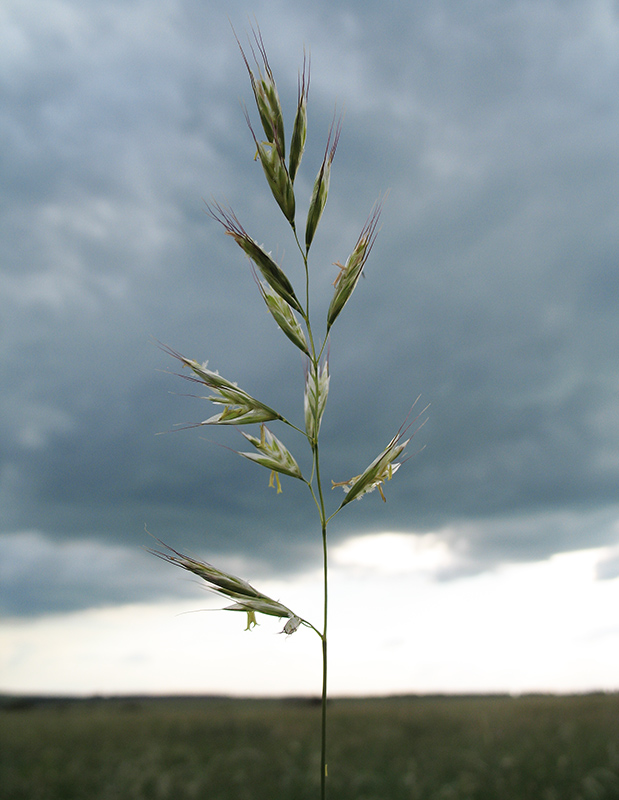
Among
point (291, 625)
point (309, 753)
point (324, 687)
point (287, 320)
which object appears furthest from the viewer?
point (309, 753)

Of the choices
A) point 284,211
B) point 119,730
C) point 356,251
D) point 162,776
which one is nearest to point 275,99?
point 284,211

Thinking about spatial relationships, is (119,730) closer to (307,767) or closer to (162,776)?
(162,776)

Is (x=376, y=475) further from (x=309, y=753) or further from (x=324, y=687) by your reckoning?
(x=309, y=753)

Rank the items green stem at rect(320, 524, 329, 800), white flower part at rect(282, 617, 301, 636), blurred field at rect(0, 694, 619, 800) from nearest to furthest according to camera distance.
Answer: green stem at rect(320, 524, 329, 800) < white flower part at rect(282, 617, 301, 636) < blurred field at rect(0, 694, 619, 800)

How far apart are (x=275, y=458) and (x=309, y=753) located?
8.41 meters

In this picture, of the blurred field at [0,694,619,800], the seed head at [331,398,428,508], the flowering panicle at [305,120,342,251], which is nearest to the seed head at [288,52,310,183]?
the flowering panicle at [305,120,342,251]

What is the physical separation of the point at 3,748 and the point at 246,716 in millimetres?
4319

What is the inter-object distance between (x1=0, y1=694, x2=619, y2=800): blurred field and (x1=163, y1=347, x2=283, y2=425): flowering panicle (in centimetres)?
727

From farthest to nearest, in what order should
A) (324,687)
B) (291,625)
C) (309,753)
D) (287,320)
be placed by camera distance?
(309,753)
(287,320)
(291,625)
(324,687)

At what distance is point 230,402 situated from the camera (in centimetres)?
215

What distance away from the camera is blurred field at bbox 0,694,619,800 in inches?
293

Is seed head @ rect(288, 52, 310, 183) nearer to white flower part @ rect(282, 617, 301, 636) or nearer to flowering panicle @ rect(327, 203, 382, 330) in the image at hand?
flowering panicle @ rect(327, 203, 382, 330)

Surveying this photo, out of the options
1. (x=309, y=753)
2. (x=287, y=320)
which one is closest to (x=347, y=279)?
(x=287, y=320)

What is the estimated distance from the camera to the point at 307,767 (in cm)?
800
